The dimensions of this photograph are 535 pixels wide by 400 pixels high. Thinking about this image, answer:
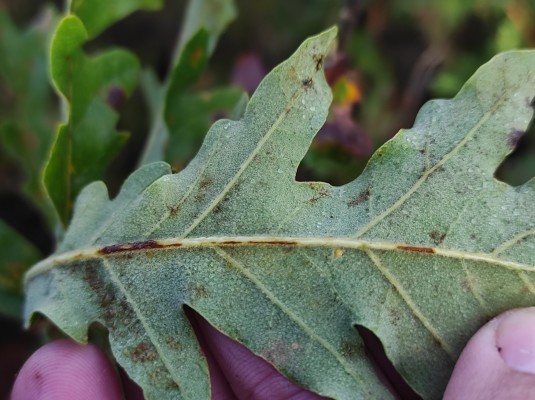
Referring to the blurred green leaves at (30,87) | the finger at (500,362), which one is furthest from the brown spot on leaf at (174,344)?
the blurred green leaves at (30,87)

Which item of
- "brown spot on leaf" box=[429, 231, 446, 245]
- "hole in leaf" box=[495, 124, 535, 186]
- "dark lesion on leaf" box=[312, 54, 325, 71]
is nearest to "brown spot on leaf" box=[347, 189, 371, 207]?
"brown spot on leaf" box=[429, 231, 446, 245]

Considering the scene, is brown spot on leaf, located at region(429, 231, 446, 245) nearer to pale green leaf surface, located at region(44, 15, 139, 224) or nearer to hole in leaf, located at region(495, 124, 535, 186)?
pale green leaf surface, located at region(44, 15, 139, 224)

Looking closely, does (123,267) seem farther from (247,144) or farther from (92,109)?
(92,109)

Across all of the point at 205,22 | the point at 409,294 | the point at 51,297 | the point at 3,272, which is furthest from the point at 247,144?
the point at 3,272

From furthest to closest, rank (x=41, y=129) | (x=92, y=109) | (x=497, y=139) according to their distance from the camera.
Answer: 1. (x=41, y=129)
2. (x=92, y=109)
3. (x=497, y=139)

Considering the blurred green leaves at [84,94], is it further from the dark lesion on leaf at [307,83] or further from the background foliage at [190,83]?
the dark lesion on leaf at [307,83]

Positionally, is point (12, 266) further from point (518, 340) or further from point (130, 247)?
point (518, 340)

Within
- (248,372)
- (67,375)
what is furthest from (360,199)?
→ (67,375)
